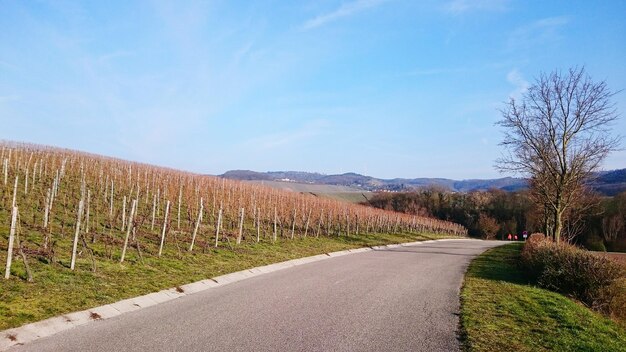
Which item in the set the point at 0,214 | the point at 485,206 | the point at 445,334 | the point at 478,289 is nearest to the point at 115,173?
the point at 0,214

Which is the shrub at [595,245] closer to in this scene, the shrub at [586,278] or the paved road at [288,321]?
the shrub at [586,278]

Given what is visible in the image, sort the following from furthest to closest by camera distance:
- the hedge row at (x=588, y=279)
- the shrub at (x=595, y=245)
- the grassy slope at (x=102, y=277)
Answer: the shrub at (x=595, y=245) < the hedge row at (x=588, y=279) < the grassy slope at (x=102, y=277)

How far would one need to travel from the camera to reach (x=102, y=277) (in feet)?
32.4

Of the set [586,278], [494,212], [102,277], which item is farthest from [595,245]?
[102,277]

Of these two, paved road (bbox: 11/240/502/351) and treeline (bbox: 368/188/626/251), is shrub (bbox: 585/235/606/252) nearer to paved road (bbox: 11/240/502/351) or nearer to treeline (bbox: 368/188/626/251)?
treeline (bbox: 368/188/626/251)

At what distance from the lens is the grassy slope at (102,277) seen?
730 cm

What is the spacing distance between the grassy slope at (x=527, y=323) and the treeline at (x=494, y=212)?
50.4 m

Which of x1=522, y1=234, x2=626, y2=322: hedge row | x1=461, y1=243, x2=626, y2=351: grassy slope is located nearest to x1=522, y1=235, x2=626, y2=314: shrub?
x1=522, y1=234, x2=626, y2=322: hedge row

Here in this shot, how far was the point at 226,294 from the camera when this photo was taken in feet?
31.8

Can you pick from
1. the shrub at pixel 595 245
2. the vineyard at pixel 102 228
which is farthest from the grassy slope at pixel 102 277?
the shrub at pixel 595 245

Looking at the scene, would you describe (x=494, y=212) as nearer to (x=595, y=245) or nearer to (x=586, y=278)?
(x=595, y=245)

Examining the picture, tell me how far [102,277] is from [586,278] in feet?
40.2

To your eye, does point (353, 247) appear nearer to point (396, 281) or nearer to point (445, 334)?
point (396, 281)

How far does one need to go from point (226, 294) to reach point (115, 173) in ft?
74.3
